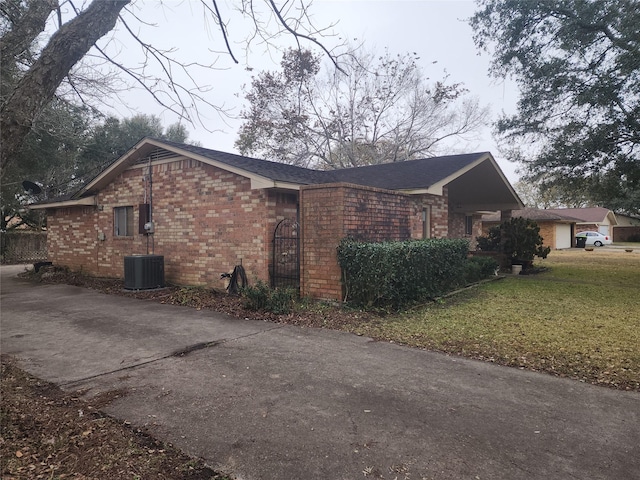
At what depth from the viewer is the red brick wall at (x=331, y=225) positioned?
23.9 ft

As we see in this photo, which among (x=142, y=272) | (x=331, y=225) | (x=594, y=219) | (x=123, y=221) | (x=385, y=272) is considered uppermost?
(x=594, y=219)

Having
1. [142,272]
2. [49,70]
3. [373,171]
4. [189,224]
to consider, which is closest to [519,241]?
[373,171]

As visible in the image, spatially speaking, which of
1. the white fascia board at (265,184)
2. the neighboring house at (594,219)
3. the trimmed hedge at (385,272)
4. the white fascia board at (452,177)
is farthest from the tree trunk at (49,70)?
the neighboring house at (594,219)

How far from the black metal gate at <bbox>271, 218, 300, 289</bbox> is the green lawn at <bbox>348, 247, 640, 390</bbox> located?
9.38 ft

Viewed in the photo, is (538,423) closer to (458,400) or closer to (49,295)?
(458,400)

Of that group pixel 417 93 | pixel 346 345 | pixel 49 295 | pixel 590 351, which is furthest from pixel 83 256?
pixel 417 93

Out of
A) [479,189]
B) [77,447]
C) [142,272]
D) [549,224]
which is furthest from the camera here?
[549,224]

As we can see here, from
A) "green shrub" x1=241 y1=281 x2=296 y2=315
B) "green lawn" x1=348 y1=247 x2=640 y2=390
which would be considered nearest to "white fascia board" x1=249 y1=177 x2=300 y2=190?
"green shrub" x1=241 y1=281 x2=296 y2=315

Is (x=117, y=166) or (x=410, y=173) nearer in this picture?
(x=117, y=166)

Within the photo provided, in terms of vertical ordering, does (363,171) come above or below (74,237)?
above

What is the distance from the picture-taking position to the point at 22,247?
75.0 feet

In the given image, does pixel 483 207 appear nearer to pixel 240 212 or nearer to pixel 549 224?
pixel 240 212

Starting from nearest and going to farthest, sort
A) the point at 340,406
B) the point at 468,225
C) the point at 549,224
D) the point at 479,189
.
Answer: the point at 340,406 < the point at 479,189 < the point at 468,225 < the point at 549,224

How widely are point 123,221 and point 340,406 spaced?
1069cm
